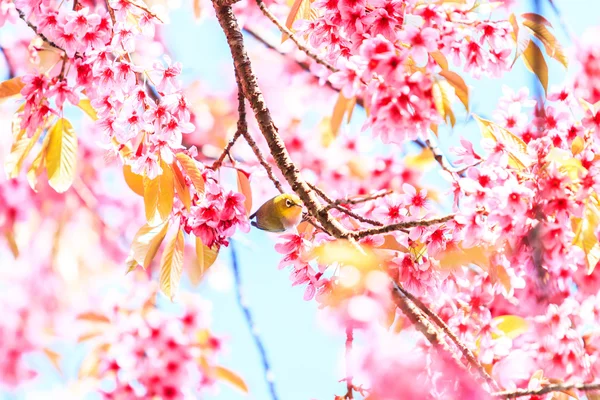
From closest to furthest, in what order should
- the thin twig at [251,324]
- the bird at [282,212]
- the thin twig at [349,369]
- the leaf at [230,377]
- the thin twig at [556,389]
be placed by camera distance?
the thin twig at [556,389] < the thin twig at [349,369] < the bird at [282,212] < the thin twig at [251,324] < the leaf at [230,377]

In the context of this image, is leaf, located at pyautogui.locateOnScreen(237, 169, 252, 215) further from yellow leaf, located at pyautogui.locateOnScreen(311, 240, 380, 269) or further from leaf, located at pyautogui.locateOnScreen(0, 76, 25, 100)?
leaf, located at pyautogui.locateOnScreen(0, 76, 25, 100)

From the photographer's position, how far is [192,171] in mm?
1022

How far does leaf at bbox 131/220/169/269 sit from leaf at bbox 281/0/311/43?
43 cm

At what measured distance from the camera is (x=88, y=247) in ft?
11.9

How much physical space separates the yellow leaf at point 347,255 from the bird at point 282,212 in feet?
0.39

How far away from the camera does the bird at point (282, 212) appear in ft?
3.42

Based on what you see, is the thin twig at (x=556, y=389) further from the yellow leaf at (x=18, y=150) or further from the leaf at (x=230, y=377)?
the leaf at (x=230, y=377)

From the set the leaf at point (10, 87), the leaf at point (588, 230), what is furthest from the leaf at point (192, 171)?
the leaf at point (588, 230)

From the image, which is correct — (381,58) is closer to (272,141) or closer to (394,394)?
(272,141)

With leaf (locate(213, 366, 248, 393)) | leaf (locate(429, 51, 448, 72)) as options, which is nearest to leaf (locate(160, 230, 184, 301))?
leaf (locate(429, 51, 448, 72))

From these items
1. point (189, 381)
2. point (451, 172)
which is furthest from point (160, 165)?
point (189, 381)

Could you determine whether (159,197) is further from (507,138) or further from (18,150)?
(507,138)

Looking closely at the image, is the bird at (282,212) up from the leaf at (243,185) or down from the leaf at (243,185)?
down

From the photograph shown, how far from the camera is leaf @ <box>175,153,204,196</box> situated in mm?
1018
